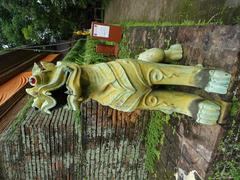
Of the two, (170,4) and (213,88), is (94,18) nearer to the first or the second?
(170,4)

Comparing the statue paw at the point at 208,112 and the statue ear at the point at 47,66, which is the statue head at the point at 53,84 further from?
the statue paw at the point at 208,112

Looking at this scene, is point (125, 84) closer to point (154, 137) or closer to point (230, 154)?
point (230, 154)

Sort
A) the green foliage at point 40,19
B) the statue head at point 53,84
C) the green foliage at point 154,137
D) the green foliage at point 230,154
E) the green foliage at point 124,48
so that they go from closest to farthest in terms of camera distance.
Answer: the statue head at point 53,84
the green foliage at point 230,154
the green foliage at point 154,137
the green foliage at point 124,48
the green foliage at point 40,19

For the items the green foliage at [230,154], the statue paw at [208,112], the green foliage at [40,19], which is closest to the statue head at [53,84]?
the statue paw at [208,112]

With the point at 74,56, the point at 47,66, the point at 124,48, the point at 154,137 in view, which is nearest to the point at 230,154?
the point at 47,66

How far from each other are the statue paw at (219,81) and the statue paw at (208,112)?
0.13m

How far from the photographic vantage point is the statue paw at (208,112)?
2.60 m

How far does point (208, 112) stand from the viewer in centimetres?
262

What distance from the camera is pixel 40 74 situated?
253cm

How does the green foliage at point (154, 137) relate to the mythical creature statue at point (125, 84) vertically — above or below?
below

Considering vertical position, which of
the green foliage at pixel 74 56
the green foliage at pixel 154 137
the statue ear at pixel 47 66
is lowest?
the green foliage at pixel 154 137

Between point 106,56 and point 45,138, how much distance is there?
11.5 ft

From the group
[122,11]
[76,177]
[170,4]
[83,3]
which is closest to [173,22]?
[170,4]

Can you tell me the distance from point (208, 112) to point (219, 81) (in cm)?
29
